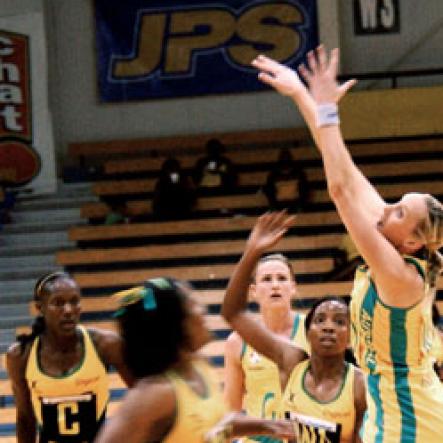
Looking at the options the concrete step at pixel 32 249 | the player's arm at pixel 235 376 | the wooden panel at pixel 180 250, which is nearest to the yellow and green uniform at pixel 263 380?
the player's arm at pixel 235 376

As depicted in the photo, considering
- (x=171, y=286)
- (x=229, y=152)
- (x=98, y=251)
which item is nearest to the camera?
(x=171, y=286)

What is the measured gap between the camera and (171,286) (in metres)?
2.57

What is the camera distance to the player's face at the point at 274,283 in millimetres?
4328

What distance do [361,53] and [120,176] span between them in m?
2.99

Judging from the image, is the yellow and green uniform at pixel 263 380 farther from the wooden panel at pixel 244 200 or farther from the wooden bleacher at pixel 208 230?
the wooden panel at pixel 244 200

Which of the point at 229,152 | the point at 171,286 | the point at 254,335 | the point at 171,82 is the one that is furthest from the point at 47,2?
the point at 171,286

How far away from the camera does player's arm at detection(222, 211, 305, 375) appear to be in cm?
306

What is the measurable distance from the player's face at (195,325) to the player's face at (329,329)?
1279mm

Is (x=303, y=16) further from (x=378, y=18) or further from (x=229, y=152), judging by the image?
(x=229, y=152)

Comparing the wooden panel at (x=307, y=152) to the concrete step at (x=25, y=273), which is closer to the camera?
the concrete step at (x=25, y=273)

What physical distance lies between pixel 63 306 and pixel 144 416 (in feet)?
6.27

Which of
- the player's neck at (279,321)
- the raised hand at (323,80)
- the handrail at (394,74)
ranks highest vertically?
the handrail at (394,74)

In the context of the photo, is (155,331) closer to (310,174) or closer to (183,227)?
(183,227)

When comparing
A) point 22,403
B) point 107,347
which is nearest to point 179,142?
point 107,347
